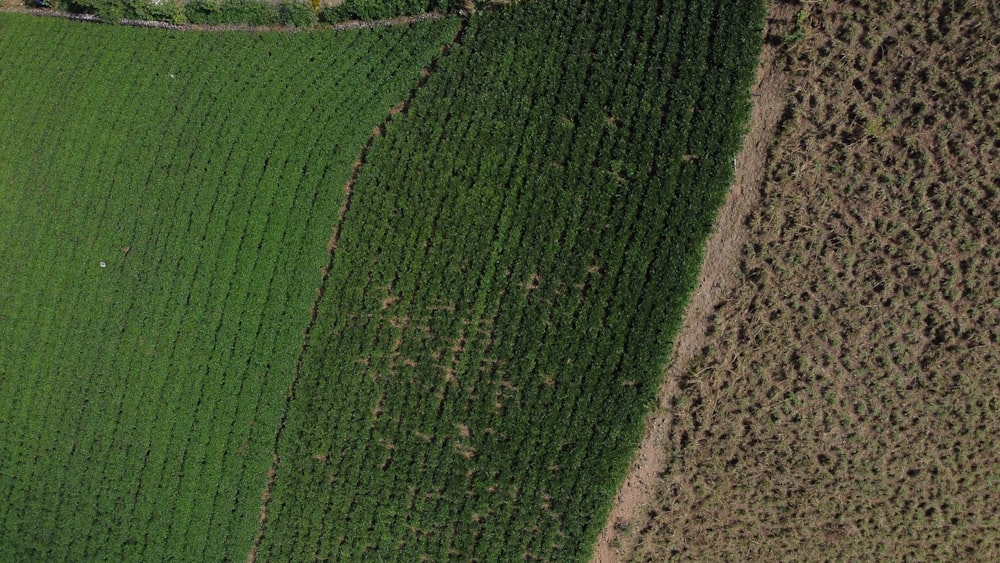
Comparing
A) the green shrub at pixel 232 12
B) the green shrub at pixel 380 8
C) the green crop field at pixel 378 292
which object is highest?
the green shrub at pixel 380 8

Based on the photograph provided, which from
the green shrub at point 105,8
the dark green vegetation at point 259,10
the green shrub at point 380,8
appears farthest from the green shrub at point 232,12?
the green shrub at point 105,8

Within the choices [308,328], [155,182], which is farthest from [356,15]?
[308,328]

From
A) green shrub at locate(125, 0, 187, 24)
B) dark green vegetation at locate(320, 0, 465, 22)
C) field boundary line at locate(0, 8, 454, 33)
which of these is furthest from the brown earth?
green shrub at locate(125, 0, 187, 24)

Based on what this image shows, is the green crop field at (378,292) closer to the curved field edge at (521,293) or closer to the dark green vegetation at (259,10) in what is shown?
the curved field edge at (521,293)

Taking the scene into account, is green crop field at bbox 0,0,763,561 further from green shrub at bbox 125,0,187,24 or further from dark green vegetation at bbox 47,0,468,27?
green shrub at bbox 125,0,187,24

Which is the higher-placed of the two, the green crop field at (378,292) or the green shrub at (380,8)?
the green shrub at (380,8)

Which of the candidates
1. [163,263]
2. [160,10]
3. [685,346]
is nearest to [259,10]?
[160,10]
